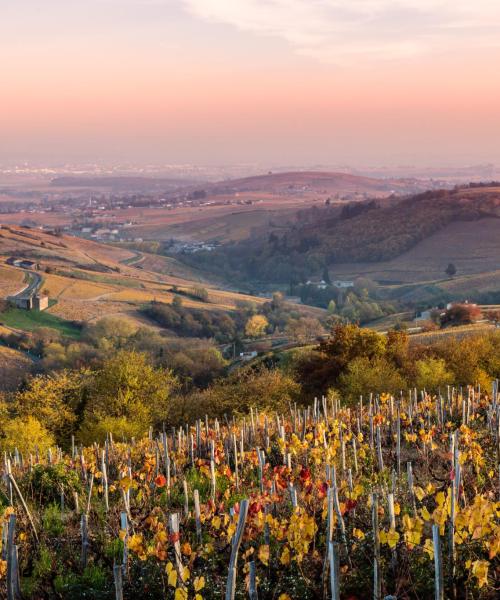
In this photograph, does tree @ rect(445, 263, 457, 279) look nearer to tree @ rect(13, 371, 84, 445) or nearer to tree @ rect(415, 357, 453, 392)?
tree @ rect(415, 357, 453, 392)

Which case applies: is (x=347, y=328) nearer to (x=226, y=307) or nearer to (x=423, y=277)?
(x=226, y=307)

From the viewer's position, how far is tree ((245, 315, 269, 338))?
368ft

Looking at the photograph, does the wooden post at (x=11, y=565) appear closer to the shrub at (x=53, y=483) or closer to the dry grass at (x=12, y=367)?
the shrub at (x=53, y=483)

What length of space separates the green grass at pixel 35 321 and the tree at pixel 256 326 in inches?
1001

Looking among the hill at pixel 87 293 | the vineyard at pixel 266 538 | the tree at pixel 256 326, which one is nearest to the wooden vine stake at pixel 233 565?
the vineyard at pixel 266 538

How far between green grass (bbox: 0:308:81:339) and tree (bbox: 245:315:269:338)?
83.4ft

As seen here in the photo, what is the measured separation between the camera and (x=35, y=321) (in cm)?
11519

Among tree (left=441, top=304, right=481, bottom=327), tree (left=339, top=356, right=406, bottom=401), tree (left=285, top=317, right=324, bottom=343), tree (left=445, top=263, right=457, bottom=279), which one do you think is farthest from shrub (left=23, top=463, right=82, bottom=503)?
tree (left=445, top=263, right=457, bottom=279)

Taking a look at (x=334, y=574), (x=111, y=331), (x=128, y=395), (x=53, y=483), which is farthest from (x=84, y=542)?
(x=111, y=331)

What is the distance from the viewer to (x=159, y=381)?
40125 mm

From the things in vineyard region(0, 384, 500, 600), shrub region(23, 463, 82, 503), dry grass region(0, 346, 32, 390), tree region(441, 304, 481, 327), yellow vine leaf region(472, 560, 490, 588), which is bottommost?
dry grass region(0, 346, 32, 390)

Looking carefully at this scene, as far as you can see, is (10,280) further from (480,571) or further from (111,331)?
(480,571)

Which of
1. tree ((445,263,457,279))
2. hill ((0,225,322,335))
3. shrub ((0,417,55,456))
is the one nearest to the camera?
shrub ((0,417,55,456))

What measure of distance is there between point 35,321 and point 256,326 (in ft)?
112
